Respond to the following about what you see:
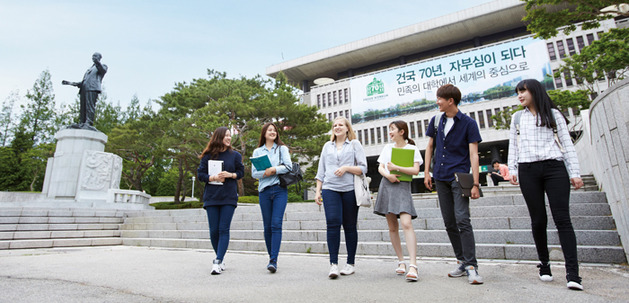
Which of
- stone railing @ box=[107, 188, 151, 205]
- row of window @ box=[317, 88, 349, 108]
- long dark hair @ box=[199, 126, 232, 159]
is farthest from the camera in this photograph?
row of window @ box=[317, 88, 349, 108]

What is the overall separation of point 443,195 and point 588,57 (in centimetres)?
1489

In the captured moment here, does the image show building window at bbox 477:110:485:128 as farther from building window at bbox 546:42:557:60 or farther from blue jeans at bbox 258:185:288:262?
blue jeans at bbox 258:185:288:262

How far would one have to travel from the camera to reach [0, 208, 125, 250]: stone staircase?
740 centimetres

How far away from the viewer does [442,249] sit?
4.61 metres

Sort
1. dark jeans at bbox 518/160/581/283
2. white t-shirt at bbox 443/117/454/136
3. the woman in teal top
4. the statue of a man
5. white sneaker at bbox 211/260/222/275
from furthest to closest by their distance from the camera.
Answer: the statue of a man → the woman in teal top → white sneaker at bbox 211/260/222/275 → white t-shirt at bbox 443/117/454/136 → dark jeans at bbox 518/160/581/283

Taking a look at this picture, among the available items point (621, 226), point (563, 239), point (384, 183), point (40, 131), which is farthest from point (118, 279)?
point (40, 131)

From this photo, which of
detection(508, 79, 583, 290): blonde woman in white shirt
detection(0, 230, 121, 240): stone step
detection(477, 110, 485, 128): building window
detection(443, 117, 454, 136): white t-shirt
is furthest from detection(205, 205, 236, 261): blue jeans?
detection(477, 110, 485, 128): building window

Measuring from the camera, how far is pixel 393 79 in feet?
133

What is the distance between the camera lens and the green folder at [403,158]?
3.53m

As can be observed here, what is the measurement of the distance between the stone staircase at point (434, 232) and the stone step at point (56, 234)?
0.39 metres

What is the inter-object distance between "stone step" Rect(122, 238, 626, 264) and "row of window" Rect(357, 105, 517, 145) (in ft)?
102

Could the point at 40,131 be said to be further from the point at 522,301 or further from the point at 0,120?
the point at 522,301

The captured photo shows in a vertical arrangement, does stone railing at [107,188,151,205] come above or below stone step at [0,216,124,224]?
above

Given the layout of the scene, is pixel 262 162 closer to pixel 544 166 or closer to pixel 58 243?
pixel 544 166
